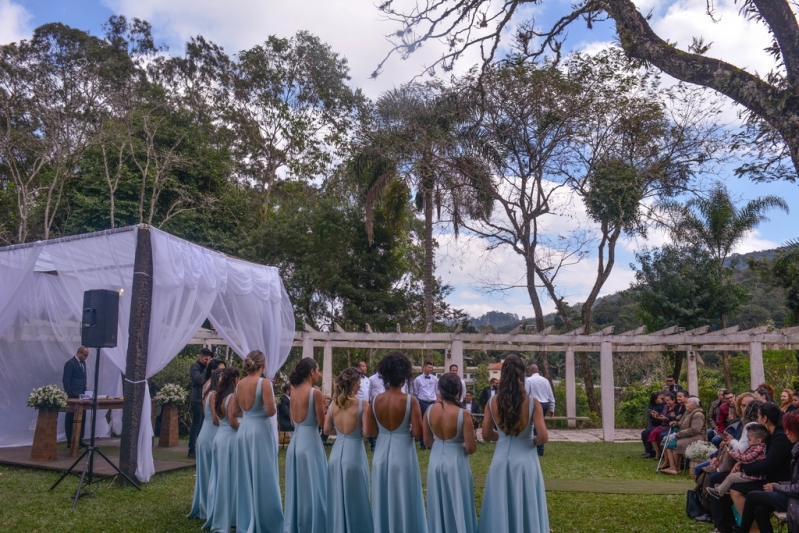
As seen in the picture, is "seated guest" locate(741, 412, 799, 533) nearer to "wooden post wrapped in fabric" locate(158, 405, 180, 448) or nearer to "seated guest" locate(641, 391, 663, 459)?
"seated guest" locate(641, 391, 663, 459)

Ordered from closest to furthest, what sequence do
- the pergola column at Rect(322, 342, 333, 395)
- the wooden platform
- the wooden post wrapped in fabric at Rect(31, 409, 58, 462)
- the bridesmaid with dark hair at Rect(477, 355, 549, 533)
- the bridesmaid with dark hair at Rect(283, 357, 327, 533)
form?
the bridesmaid with dark hair at Rect(477, 355, 549, 533) < the bridesmaid with dark hair at Rect(283, 357, 327, 533) < the wooden platform < the wooden post wrapped in fabric at Rect(31, 409, 58, 462) < the pergola column at Rect(322, 342, 333, 395)

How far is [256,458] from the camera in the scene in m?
5.86

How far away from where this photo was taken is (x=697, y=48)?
547 centimetres

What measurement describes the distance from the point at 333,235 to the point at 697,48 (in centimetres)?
1866

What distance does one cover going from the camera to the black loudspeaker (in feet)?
23.6

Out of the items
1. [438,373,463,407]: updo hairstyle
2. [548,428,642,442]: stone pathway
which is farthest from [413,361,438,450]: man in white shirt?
[438,373,463,407]: updo hairstyle

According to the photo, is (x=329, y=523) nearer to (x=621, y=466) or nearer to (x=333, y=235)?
(x=621, y=466)

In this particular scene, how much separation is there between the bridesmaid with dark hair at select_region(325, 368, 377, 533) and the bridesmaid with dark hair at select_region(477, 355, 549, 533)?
939 mm

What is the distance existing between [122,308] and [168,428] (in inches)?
127

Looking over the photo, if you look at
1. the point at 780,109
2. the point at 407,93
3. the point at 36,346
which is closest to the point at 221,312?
the point at 36,346

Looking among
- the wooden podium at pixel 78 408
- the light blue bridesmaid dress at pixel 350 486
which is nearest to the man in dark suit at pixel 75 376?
the wooden podium at pixel 78 408

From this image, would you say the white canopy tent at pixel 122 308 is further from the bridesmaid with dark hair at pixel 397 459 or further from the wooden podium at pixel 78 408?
the bridesmaid with dark hair at pixel 397 459

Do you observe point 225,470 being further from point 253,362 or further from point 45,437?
point 45,437

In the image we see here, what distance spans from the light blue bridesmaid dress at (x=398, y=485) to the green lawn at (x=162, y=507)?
182 cm
